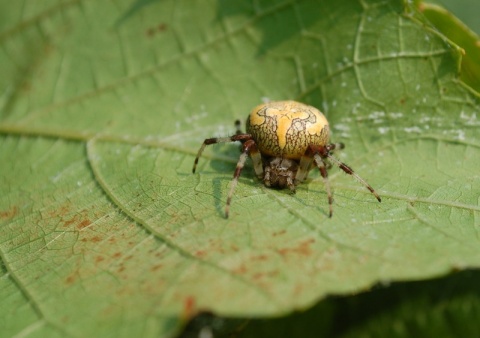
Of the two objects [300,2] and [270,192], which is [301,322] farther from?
[300,2]

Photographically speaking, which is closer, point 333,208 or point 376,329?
point 333,208

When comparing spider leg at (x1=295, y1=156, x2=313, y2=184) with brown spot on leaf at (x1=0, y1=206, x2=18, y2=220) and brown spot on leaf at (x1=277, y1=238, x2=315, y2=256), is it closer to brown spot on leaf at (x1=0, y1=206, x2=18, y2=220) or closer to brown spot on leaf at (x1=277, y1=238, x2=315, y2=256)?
brown spot on leaf at (x1=277, y1=238, x2=315, y2=256)

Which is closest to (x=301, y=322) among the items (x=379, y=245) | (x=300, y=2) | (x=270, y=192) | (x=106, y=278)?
(x=270, y=192)

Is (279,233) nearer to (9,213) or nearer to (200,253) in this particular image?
(200,253)

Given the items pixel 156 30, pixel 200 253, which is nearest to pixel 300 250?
pixel 200 253

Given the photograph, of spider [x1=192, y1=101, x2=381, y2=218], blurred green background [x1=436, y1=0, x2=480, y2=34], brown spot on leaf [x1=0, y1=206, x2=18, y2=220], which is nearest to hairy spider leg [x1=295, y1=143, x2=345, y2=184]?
spider [x1=192, y1=101, x2=381, y2=218]
